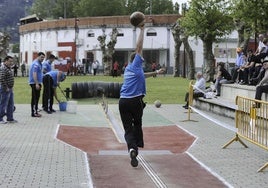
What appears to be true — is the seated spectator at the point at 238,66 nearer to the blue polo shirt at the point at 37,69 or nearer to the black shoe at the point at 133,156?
the blue polo shirt at the point at 37,69

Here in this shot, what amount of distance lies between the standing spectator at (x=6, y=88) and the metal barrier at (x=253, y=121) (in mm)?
6364

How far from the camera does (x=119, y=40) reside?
227ft

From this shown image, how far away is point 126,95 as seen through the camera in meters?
8.76

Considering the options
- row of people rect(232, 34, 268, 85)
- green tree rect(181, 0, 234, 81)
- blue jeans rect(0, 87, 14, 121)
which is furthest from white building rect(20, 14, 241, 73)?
blue jeans rect(0, 87, 14, 121)

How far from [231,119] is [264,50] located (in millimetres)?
3732

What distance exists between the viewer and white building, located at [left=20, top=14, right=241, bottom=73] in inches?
2635

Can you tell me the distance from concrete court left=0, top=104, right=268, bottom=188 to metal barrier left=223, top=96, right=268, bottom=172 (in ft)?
1.21

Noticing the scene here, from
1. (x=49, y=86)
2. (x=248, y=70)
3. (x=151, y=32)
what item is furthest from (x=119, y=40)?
(x=49, y=86)

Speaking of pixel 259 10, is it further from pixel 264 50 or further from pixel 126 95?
pixel 126 95

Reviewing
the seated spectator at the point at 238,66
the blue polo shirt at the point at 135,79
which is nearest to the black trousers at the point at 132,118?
the blue polo shirt at the point at 135,79

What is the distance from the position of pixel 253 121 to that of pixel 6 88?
7259mm

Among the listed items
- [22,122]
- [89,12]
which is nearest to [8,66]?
[22,122]

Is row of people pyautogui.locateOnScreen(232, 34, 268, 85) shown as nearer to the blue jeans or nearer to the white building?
the blue jeans

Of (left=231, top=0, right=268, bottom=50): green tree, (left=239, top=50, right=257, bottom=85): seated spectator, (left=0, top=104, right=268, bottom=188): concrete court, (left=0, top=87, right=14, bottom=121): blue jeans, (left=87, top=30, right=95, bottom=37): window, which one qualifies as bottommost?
(left=0, top=104, right=268, bottom=188): concrete court
